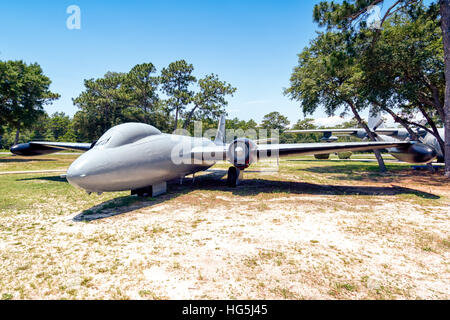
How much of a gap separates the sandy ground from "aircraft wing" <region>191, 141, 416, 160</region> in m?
2.90

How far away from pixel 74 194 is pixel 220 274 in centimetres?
900

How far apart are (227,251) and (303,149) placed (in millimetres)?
7642

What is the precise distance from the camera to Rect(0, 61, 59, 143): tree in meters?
26.1

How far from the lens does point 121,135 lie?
7.55m

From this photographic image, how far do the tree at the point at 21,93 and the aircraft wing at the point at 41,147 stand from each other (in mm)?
19319

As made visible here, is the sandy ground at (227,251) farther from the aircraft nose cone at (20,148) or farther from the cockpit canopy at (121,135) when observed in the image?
the aircraft nose cone at (20,148)

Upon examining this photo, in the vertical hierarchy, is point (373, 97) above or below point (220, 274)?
above

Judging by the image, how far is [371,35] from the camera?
14.6 metres

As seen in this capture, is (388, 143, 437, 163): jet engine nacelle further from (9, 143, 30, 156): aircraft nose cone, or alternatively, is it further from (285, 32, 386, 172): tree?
(9, 143, 30, 156): aircraft nose cone

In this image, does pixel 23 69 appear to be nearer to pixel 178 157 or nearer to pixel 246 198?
pixel 178 157

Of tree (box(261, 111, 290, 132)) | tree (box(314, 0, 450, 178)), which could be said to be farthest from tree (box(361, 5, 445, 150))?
tree (box(261, 111, 290, 132))

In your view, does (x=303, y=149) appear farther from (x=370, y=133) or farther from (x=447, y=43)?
(x=370, y=133)

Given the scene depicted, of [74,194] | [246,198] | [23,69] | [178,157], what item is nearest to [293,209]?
[246,198]
